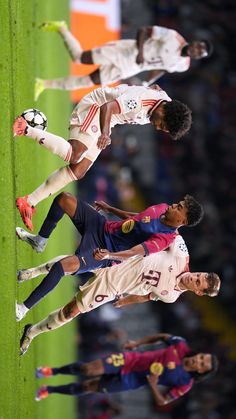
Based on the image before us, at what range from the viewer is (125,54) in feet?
34.6

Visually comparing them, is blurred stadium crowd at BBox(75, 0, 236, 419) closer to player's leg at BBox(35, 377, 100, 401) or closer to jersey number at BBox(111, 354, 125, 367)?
player's leg at BBox(35, 377, 100, 401)

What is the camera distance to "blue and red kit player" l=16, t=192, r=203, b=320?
22.4 ft

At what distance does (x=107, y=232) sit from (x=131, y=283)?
2.25ft

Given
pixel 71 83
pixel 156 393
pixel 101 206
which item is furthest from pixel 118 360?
Result: pixel 71 83

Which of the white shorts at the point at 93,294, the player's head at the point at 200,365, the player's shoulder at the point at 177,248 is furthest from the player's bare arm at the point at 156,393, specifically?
the player's shoulder at the point at 177,248

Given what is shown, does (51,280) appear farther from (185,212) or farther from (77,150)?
(185,212)

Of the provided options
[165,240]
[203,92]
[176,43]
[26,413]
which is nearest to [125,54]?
[176,43]

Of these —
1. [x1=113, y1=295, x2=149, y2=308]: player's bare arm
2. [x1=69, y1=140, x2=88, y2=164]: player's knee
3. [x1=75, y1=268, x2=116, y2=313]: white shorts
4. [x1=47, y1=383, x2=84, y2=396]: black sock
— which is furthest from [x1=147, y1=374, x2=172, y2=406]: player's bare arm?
[x1=69, y1=140, x2=88, y2=164]: player's knee

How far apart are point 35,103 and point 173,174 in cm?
1043

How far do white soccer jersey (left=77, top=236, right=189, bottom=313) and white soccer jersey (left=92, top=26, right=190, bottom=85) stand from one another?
3.65 metres

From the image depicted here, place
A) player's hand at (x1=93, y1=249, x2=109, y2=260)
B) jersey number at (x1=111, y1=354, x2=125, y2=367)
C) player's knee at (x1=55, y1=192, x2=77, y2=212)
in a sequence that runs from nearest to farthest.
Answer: player's hand at (x1=93, y1=249, x2=109, y2=260) < player's knee at (x1=55, y1=192, x2=77, y2=212) < jersey number at (x1=111, y1=354, x2=125, y2=367)

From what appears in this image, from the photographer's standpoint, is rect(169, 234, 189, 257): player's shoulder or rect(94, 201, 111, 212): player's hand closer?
rect(169, 234, 189, 257): player's shoulder

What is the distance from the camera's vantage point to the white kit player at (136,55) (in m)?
A: 10.2

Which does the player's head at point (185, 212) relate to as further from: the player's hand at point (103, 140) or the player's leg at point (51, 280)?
the player's leg at point (51, 280)
